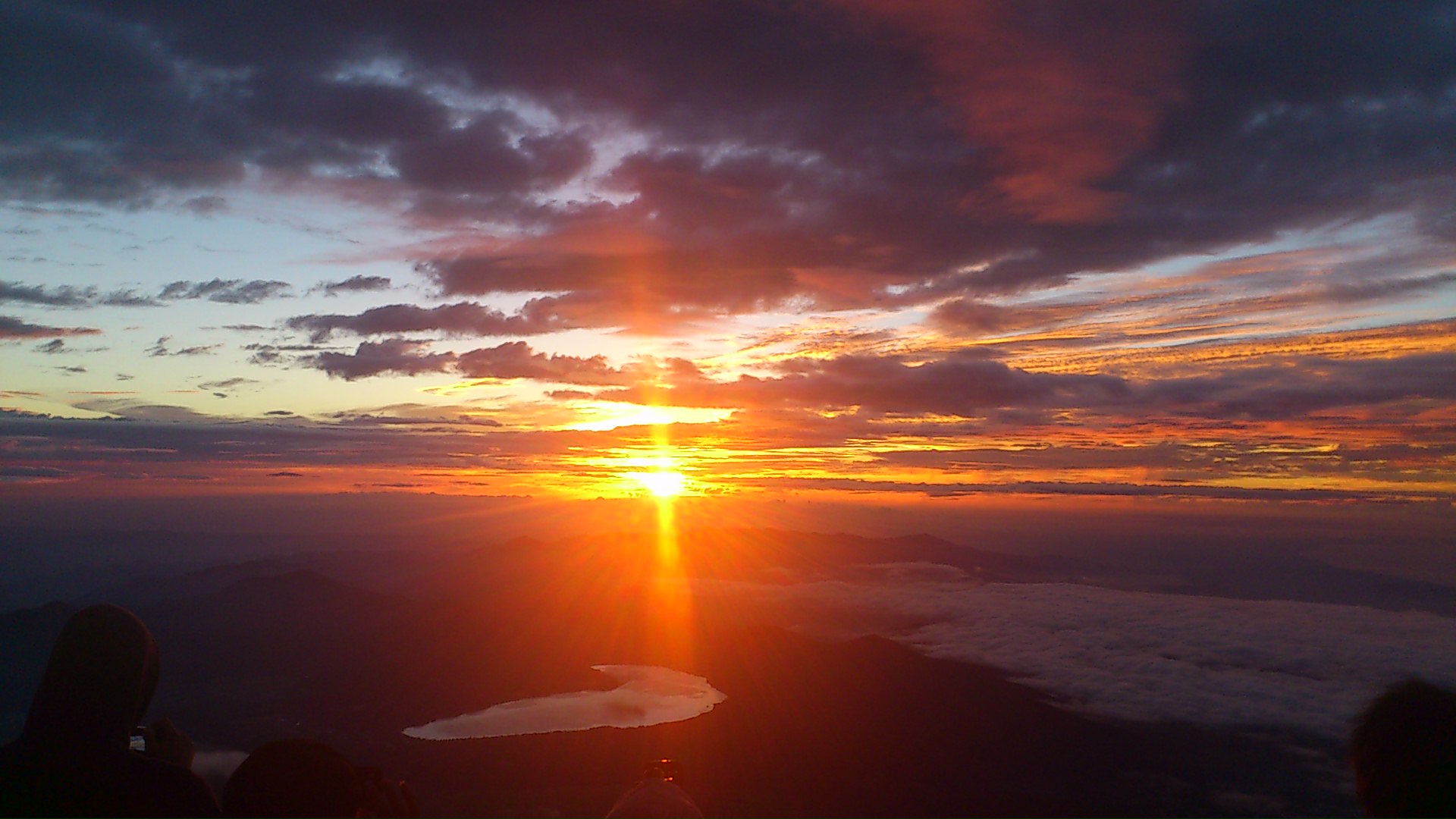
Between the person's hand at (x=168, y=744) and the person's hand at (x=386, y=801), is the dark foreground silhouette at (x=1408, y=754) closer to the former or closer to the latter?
the person's hand at (x=386, y=801)

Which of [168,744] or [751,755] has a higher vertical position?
[168,744]

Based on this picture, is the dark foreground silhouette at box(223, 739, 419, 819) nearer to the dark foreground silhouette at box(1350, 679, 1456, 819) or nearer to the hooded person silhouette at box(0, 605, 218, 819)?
the hooded person silhouette at box(0, 605, 218, 819)

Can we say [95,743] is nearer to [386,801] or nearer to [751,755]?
[386,801]

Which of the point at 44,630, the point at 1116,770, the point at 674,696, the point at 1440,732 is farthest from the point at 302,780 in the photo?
the point at 44,630

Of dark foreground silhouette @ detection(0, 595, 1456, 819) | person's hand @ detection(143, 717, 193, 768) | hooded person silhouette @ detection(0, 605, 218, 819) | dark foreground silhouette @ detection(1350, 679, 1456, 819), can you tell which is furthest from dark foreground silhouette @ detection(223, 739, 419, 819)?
dark foreground silhouette @ detection(1350, 679, 1456, 819)

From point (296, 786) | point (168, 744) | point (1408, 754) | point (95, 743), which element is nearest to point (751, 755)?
point (168, 744)

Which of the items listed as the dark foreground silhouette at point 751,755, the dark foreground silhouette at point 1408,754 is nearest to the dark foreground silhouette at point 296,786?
the dark foreground silhouette at point 751,755
